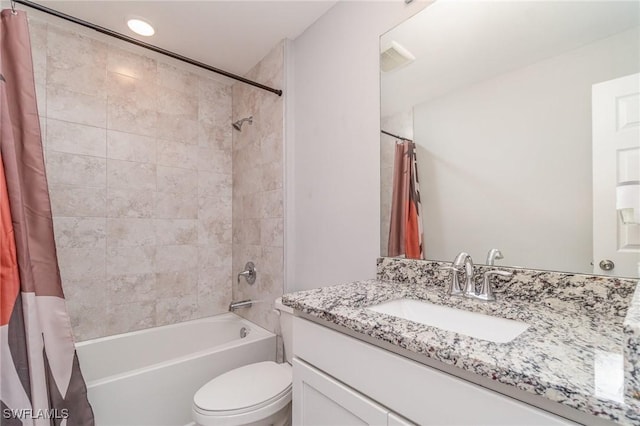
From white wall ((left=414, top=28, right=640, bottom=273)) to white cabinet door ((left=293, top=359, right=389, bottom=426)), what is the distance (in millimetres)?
623

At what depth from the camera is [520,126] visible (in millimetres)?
981

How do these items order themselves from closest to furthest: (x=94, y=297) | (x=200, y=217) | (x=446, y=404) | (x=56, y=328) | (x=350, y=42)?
(x=446, y=404) < (x=56, y=328) < (x=350, y=42) < (x=94, y=297) < (x=200, y=217)

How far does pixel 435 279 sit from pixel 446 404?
→ 0.59m

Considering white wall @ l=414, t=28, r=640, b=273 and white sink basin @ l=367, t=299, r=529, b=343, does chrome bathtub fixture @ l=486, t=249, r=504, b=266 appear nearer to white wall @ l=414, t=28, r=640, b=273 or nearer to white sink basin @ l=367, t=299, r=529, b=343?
white wall @ l=414, t=28, r=640, b=273

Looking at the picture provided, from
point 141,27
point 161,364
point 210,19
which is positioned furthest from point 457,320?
point 141,27

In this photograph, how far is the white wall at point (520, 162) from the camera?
854 millimetres

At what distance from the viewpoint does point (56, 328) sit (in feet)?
3.94

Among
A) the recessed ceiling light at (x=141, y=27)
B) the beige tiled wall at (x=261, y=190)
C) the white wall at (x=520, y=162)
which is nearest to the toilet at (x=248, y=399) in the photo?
the beige tiled wall at (x=261, y=190)

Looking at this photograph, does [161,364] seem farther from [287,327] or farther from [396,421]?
[396,421]

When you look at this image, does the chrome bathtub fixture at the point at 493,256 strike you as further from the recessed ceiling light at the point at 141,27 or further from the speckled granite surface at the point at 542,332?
the recessed ceiling light at the point at 141,27

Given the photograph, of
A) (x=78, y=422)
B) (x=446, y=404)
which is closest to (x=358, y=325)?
(x=446, y=404)

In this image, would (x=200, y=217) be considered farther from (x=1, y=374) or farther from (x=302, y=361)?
(x=302, y=361)

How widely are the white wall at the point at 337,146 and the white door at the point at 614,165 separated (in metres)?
0.74

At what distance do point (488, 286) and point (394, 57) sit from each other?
105 cm
